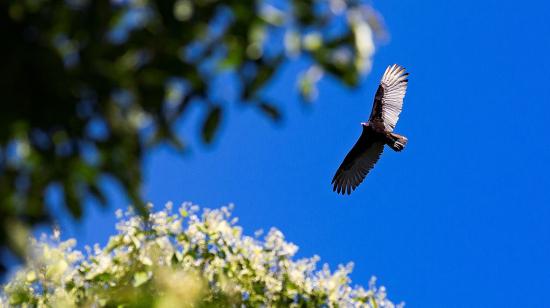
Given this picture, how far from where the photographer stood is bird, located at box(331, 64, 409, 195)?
17.9 m

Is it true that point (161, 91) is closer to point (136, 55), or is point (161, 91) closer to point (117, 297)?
point (136, 55)

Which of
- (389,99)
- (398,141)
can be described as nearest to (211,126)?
(398,141)

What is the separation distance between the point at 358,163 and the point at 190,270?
1040 centimetres

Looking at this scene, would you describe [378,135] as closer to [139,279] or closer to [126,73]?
[139,279]

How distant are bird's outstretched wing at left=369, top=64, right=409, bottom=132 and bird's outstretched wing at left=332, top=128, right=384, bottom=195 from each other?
1.79 ft

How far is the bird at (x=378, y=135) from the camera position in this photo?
17875 mm

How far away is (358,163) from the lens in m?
18.9

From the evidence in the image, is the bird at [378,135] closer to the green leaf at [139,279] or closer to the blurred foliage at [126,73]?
the green leaf at [139,279]

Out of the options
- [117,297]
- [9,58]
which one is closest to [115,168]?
[9,58]

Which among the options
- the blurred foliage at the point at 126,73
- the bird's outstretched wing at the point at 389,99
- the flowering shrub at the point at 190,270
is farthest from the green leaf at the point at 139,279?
the bird's outstretched wing at the point at 389,99

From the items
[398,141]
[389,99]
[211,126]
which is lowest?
[211,126]

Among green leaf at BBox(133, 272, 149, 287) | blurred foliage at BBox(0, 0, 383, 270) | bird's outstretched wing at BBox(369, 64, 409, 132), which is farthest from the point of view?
bird's outstretched wing at BBox(369, 64, 409, 132)

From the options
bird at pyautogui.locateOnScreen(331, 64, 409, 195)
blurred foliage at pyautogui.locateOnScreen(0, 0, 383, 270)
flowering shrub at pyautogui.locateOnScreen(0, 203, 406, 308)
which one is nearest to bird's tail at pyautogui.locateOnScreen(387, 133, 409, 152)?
bird at pyautogui.locateOnScreen(331, 64, 409, 195)

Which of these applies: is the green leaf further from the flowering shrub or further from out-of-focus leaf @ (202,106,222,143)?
out-of-focus leaf @ (202,106,222,143)
